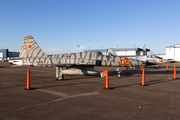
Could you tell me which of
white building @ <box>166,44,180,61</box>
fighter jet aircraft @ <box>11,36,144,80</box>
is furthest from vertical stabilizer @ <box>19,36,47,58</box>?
white building @ <box>166,44,180,61</box>

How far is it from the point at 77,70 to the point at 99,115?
8725mm

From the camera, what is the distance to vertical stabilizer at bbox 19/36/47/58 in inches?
548

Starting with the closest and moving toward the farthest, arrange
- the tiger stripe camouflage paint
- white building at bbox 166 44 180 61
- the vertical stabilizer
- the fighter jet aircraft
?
the fighter jet aircraft, the tiger stripe camouflage paint, the vertical stabilizer, white building at bbox 166 44 180 61

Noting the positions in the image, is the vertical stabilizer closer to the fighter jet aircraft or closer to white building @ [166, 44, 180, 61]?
the fighter jet aircraft

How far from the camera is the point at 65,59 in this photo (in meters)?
13.0

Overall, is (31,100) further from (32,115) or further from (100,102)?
(100,102)

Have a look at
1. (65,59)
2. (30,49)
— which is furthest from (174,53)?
(30,49)

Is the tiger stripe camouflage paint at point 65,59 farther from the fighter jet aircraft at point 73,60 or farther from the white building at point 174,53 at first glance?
the white building at point 174,53

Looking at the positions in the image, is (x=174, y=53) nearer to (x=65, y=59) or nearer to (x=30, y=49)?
(x=65, y=59)

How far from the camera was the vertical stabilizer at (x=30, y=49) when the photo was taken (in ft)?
45.6

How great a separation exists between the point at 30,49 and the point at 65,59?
3.97 metres

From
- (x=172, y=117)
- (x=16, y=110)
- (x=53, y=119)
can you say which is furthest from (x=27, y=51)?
(x=172, y=117)

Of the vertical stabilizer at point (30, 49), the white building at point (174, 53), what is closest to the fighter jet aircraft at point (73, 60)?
the vertical stabilizer at point (30, 49)

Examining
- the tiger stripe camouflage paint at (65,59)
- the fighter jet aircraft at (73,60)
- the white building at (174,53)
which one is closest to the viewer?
the fighter jet aircraft at (73,60)
